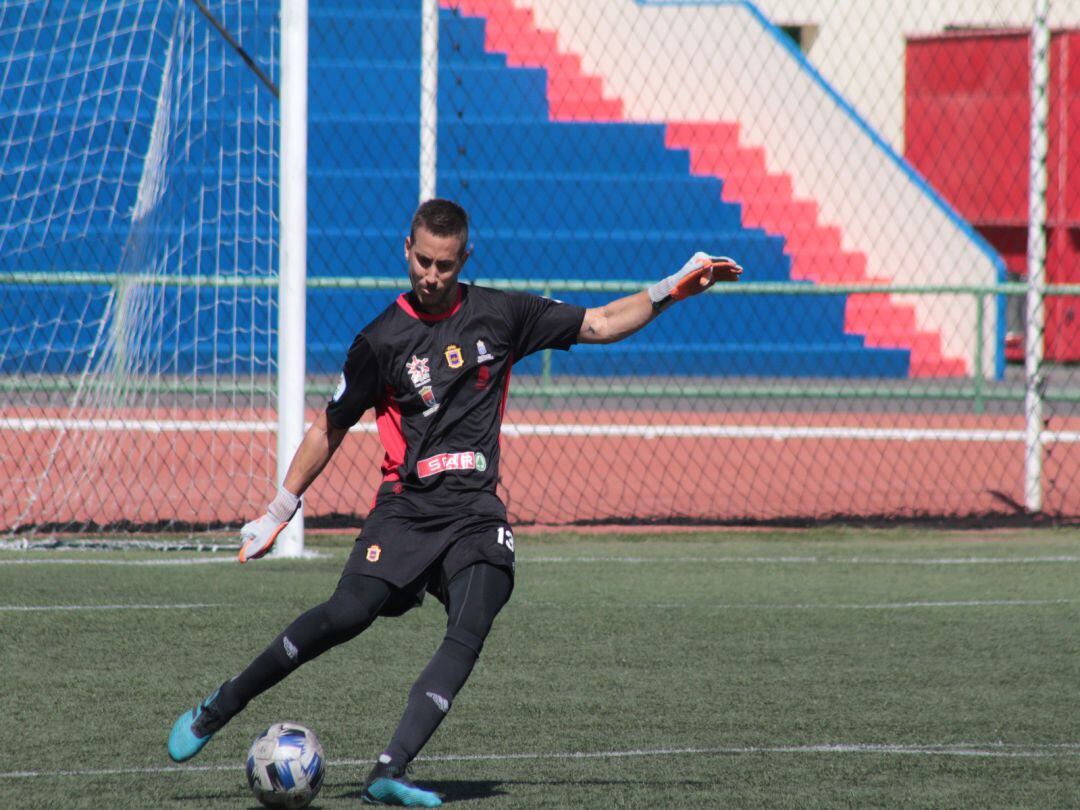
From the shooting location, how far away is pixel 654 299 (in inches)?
189

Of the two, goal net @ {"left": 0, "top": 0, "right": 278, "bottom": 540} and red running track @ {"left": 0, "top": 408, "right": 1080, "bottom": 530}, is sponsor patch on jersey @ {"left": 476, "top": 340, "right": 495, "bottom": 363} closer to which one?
goal net @ {"left": 0, "top": 0, "right": 278, "bottom": 540}

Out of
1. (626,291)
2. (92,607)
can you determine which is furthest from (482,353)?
(626,291)

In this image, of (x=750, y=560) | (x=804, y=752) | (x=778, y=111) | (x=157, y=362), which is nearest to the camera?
(x=804, y=752)

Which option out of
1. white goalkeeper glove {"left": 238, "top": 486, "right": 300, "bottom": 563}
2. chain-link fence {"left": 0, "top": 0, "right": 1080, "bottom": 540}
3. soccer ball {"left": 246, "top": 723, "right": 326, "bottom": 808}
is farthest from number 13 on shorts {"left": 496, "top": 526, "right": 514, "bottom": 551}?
chain-link fence {"left": 0, "top": 0, "right": 1080, "bottom": 540}

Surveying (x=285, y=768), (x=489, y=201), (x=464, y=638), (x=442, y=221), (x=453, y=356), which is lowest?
(x=285, y=768)

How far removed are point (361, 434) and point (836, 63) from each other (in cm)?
1488

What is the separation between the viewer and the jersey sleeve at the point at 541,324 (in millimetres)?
4816

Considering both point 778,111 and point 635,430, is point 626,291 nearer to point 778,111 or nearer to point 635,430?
point 635,430

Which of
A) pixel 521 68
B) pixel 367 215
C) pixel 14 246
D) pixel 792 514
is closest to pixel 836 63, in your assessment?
pixel 521 68

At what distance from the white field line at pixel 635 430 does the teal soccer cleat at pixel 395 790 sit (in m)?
6.38

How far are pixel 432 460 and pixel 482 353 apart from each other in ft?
1.09

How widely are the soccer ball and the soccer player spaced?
0.18 metres

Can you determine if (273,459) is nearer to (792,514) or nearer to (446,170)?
(792,514)

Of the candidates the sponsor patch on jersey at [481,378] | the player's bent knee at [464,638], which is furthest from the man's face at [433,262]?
the player's bent knee at [464,638]
